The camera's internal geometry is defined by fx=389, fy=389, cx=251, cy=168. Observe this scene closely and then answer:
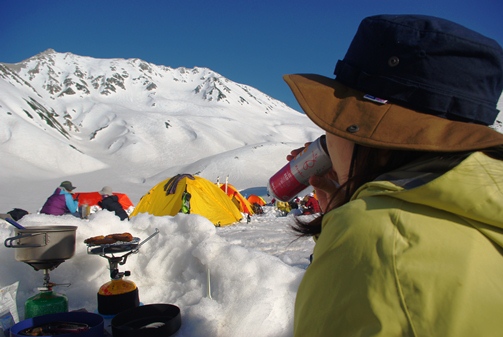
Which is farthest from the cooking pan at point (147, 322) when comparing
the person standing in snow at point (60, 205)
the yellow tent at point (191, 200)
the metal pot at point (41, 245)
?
the person standing in snow at point (60, 205)

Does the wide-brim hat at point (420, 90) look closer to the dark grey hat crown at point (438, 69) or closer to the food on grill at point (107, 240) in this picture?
the dark grey hat crown at point (438, 69)

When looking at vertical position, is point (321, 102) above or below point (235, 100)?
below

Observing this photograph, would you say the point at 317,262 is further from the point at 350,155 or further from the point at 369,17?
the point at 369,17

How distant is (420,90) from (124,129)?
5383 centimetres

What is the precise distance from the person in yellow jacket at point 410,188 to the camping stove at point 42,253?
1288 mm

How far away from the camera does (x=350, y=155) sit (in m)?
0.94

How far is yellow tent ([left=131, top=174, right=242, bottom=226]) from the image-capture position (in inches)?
361

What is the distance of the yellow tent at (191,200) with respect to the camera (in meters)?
9.17

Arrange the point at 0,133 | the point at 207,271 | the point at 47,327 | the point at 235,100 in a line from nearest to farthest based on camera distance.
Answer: the point at 47,327 < the point at 207,271 < the point at 0,133 < the point at 235,100

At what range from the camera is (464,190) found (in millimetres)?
677

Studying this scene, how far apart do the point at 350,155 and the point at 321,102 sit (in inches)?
5.7

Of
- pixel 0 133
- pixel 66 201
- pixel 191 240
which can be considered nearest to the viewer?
pixel 191 240

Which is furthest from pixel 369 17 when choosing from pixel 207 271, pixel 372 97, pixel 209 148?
pixel 209 148

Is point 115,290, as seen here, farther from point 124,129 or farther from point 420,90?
point 124,129
